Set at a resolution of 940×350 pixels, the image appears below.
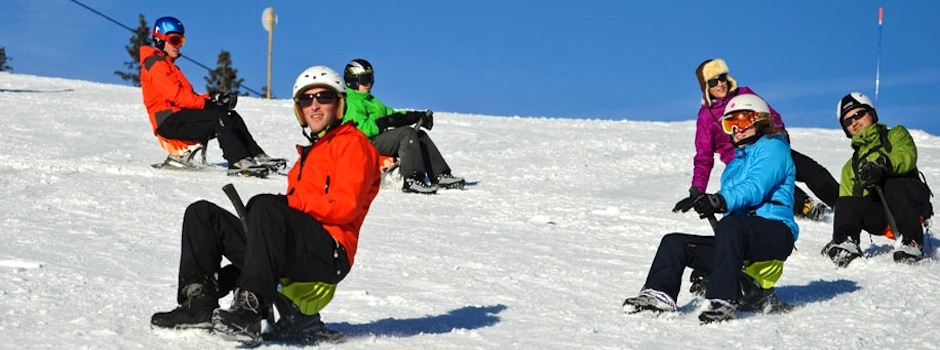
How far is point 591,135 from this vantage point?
1991cm

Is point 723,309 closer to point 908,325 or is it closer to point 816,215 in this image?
point 908,325

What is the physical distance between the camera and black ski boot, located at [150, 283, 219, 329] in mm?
4863

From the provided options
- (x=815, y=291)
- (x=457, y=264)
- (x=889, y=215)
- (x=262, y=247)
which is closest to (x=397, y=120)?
(x=457, y=264)

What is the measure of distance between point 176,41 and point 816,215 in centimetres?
651

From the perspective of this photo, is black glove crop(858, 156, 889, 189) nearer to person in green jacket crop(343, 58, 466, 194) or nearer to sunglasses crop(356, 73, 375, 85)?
person in green jacket crop(343, 58, 466, 194)

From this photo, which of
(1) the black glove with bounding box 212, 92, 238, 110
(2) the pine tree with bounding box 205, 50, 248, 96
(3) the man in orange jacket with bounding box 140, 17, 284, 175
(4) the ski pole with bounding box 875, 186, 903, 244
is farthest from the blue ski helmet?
(2) the pine tree with bounding box 205, 50, 248, 96

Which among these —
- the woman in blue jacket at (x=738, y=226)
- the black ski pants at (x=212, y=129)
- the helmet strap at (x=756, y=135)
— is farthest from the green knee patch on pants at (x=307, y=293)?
the black ski pants at (x=212, y=129)

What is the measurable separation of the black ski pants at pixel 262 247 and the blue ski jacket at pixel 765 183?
252 cm

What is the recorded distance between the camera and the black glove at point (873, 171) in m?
9.23

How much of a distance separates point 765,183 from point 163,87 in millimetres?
7573

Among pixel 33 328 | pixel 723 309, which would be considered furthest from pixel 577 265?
pixel 33 328

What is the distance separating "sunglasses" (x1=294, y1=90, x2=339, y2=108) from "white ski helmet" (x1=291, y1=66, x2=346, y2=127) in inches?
0.9

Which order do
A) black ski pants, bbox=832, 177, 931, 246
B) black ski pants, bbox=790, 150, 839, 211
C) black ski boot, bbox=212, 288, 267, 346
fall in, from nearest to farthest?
1. black ski boot, bbox=212, 288, 267, 346
2. black ski pants, bbox=832, 177, 931, 246
3. black ski pants, bbox=790, 150, 839, 211

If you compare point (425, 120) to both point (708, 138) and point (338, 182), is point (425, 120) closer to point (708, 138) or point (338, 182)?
point (708, 138)
